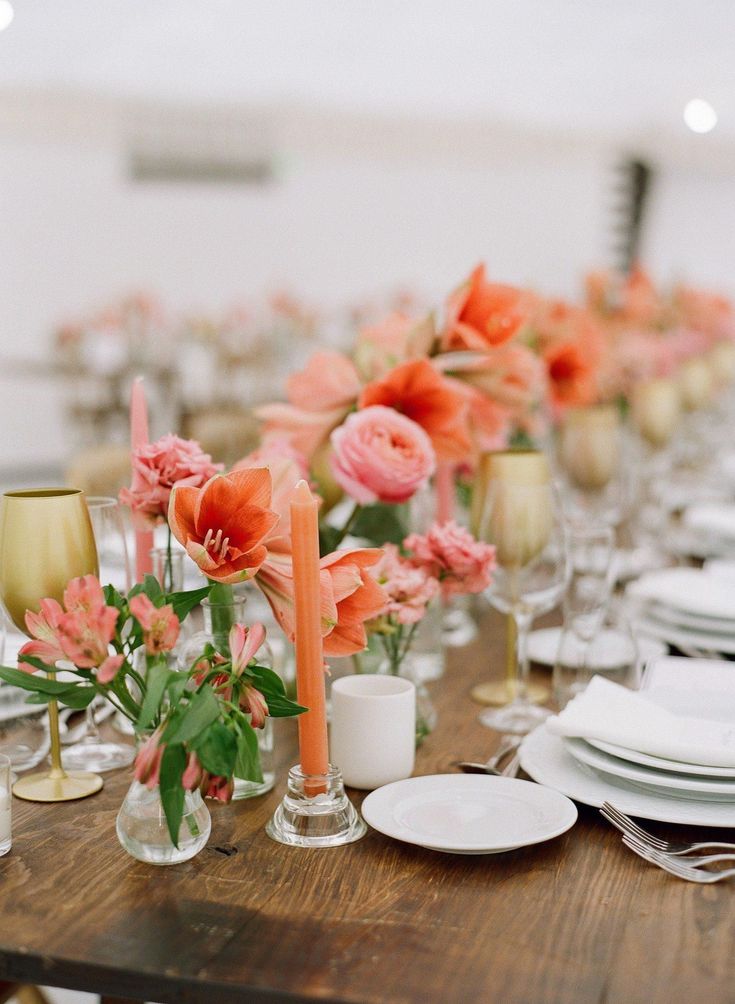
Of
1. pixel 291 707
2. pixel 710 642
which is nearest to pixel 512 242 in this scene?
pixel 710 642

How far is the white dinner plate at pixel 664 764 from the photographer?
3.05 feet

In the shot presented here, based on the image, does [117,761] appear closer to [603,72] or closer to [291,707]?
[291,707]

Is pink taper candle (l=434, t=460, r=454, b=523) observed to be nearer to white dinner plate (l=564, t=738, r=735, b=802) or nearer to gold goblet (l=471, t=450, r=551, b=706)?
gold goblet (l=471, t=450, r=551, b=706)

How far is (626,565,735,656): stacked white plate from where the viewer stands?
1443 millimetres

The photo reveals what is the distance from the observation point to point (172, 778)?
2.54ft

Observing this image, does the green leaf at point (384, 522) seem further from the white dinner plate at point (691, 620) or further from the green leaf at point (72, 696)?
the green leaf at point (72, 696)

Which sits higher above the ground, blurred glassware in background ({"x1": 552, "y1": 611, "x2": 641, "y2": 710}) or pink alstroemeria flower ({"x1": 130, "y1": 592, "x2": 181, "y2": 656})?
pink alstroemeria flower ({"x1": 130, "y1": 592, "x2": 181, "y2": 656})

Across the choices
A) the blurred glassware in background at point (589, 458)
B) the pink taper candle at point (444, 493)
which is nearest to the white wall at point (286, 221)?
the blurred glassware in background at point (589, 458)

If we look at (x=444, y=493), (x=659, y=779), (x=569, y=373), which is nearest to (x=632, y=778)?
(x=659, y=779)

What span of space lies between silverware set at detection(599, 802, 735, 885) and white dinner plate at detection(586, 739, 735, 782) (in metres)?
0.05

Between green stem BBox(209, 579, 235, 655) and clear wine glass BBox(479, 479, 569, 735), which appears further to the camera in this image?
clear wine glass BBox(479, 479, 569, 735)

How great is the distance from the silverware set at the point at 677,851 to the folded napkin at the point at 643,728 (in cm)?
6

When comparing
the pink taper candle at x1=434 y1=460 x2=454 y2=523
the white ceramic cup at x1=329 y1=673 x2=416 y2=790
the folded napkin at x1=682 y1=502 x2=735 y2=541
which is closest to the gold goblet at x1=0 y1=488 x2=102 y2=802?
the white ceramic cup at x1=329 y1=673 x2=416 y2=790

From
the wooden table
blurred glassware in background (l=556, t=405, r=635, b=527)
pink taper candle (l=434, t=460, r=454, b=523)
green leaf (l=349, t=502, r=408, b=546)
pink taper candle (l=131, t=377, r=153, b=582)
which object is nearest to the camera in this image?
the wooden table
